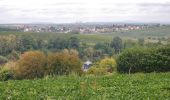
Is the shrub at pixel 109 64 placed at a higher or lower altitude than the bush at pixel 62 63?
lower

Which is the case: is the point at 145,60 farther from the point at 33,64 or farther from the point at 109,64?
the point at 109,64

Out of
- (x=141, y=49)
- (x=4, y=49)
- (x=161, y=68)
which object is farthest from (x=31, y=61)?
(x=4, y=49)

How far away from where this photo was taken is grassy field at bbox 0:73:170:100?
1142 centimetres

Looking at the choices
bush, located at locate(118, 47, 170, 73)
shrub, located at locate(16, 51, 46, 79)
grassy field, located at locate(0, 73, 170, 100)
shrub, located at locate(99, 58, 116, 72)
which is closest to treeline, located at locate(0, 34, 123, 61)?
shrub, located at locate(99, 58, 116, 72)

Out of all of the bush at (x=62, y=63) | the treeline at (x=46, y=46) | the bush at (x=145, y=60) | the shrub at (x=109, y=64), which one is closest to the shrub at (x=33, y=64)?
the bush at (x=62, y=63)

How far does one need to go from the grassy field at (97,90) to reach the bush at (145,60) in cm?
639

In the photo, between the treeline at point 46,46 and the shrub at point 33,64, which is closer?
the shrub at point 33,64

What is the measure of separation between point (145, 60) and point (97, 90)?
38.0 ft

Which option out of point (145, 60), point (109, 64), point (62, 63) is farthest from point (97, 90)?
point (109, 64)

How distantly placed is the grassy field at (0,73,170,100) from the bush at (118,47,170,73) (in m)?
6.39

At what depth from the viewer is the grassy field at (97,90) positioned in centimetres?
1142

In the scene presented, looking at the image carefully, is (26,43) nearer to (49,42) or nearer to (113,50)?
(49,42)

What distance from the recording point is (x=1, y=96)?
11.8 meters

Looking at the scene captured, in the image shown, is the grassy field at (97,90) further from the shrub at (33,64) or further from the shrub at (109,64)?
the shrub at (109,64)
